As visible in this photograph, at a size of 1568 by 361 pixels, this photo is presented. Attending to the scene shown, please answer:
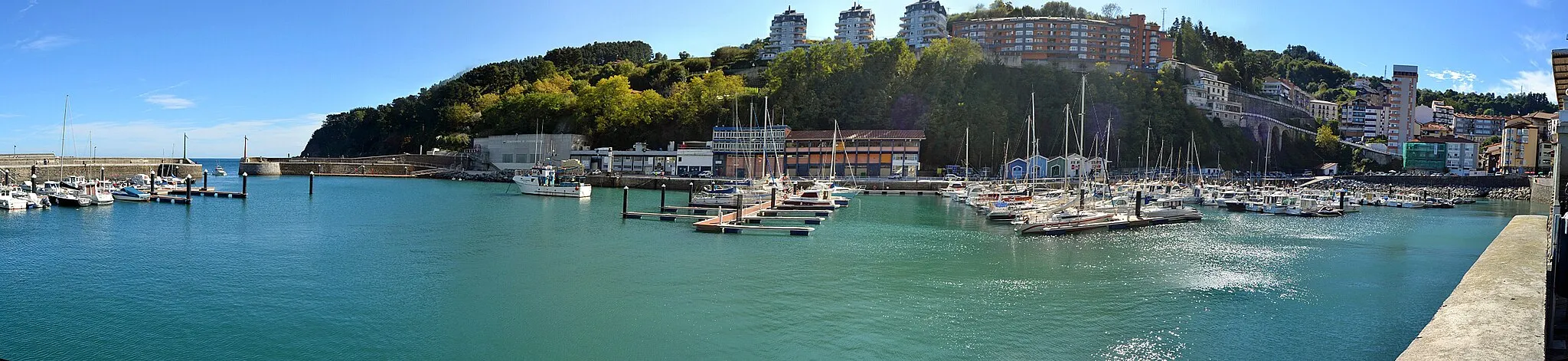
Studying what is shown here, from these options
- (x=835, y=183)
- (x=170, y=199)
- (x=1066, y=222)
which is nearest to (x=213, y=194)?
(x=170, y=199)

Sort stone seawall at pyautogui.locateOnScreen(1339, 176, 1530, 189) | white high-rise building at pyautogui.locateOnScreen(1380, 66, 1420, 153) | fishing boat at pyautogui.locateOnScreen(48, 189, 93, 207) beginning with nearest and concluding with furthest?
1. fishing boat at pyautogui.locateOnScreen(48, 189, 93, 207)
2. stone seawall at pyautogui.locateOnScreen(1339, 176, 1530, 189)
3. white high-rise building at pyautogui.locateOnScreen(1380, 66, 1420, 153)

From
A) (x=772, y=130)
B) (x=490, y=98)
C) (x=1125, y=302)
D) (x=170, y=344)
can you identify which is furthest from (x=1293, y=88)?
(x=170, y=344)

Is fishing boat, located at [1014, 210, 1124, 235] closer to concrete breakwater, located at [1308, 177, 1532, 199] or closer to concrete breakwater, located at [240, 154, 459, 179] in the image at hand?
concrete breakwater, located at [1308, 177, 1532, 199]

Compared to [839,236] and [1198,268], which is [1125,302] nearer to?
[1198,268]

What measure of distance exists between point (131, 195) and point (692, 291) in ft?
129

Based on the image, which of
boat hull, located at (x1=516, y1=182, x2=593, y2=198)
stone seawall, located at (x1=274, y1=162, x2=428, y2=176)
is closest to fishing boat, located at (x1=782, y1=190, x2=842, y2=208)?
boat hull, located at (x1=516, y1=182, x2=593, y2=198)

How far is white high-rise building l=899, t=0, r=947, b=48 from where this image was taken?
116m

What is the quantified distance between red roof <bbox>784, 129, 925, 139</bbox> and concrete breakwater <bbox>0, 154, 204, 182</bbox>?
4220cm

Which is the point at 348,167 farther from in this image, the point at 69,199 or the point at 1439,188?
the point at 1439,188

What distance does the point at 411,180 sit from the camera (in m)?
77.6

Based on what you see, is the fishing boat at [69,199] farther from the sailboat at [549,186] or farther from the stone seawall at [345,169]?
the stone seawall at [345,169]

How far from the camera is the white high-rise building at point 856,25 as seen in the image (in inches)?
4953

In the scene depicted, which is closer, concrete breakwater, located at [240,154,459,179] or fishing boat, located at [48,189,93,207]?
fishing boat, located at [48,189,93,207]

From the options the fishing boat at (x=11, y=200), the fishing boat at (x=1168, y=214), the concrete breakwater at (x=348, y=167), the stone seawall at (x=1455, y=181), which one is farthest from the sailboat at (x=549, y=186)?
the stone seawall at (x=1455, y=181)
